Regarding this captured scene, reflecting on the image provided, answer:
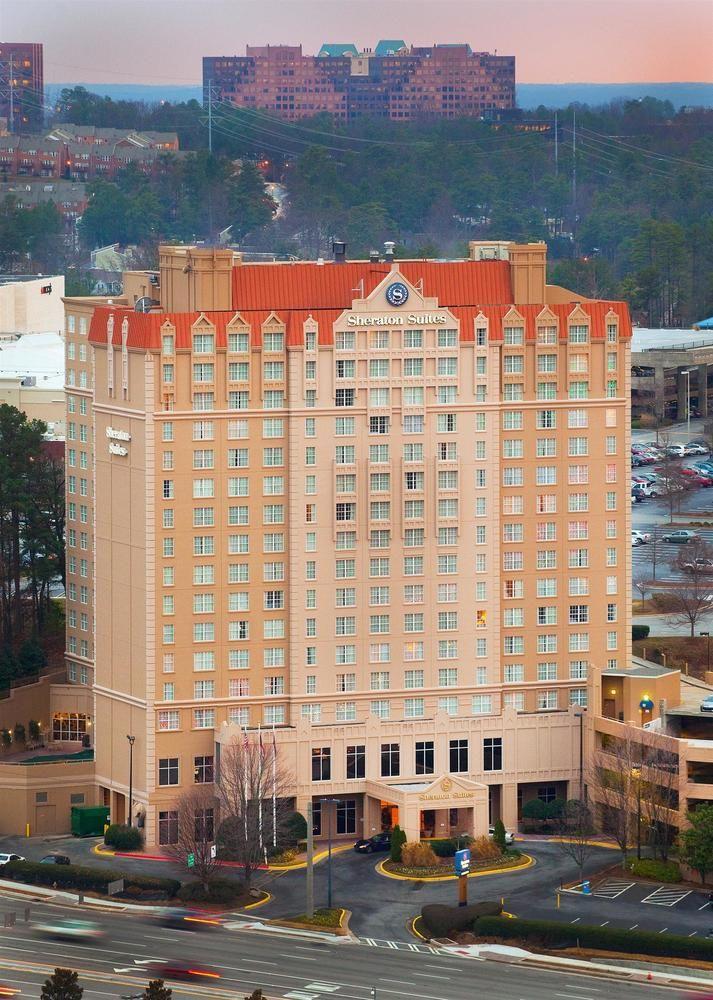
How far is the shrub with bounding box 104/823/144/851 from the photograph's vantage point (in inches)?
7372

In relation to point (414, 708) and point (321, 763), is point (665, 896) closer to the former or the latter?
point (414, 708)

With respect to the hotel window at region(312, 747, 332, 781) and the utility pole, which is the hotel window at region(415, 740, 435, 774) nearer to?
the hotel window at region(312, 747, 332, 781)

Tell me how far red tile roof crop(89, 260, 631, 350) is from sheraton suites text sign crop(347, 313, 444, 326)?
0.97m

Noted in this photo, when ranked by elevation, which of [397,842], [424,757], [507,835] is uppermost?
[424,757]

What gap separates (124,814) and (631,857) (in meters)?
29.5

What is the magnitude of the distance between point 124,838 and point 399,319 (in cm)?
→ 3348

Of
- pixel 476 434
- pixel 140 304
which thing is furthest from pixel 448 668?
pixel 140 304

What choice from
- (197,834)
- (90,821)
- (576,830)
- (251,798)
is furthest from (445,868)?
(90,821)

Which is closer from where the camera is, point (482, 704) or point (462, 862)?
point (462, 862)

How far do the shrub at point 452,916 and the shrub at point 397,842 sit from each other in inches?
441

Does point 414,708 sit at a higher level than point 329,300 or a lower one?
lower

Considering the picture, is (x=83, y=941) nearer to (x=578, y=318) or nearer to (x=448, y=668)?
(x=448, y=668)

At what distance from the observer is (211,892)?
17800 centimetres

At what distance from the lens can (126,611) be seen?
190250 mm
